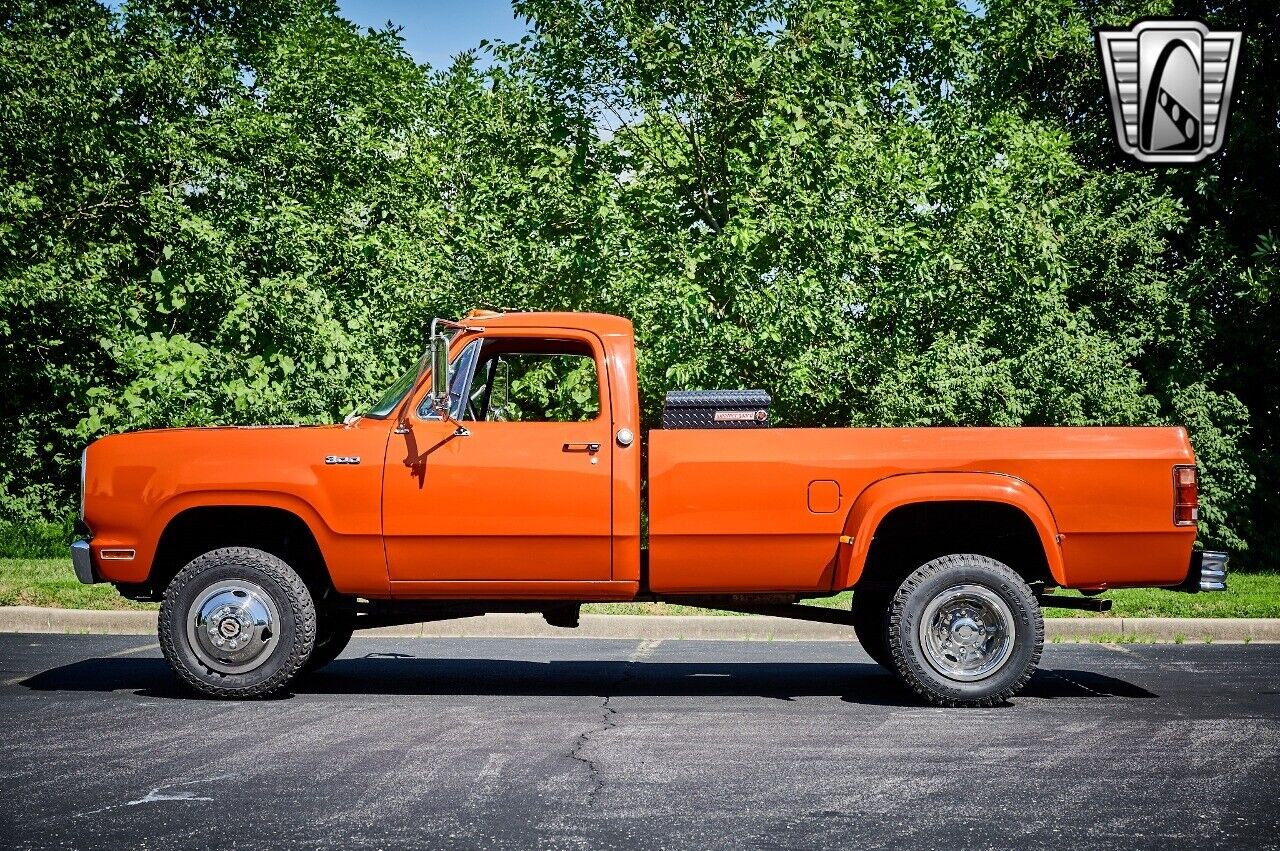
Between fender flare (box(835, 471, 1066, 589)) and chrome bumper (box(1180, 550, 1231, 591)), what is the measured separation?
80cm

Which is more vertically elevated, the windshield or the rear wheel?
the windshield

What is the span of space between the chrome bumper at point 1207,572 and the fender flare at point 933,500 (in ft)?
2.63

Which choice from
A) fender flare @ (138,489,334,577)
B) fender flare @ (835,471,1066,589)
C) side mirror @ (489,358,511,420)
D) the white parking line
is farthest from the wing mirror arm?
the white parking line

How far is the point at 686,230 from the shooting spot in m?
17.5

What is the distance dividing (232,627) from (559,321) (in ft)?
9.00

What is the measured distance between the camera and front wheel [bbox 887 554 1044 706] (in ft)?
26.1

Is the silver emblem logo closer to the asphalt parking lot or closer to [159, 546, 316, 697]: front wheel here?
the asphalt parking lot

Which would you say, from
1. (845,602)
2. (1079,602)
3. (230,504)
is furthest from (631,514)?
(845,602)

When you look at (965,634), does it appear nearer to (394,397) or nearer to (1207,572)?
(1207,572)

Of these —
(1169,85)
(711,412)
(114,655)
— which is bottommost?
(114,655)

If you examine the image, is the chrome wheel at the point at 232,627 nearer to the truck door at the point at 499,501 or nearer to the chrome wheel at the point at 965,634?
the truck door at the point at 499,501

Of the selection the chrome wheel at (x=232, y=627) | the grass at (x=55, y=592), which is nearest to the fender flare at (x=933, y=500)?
the chrome wheel at (x=232, y=627)

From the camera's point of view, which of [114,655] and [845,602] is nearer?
[114,655]

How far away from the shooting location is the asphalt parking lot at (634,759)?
16.8 ft
